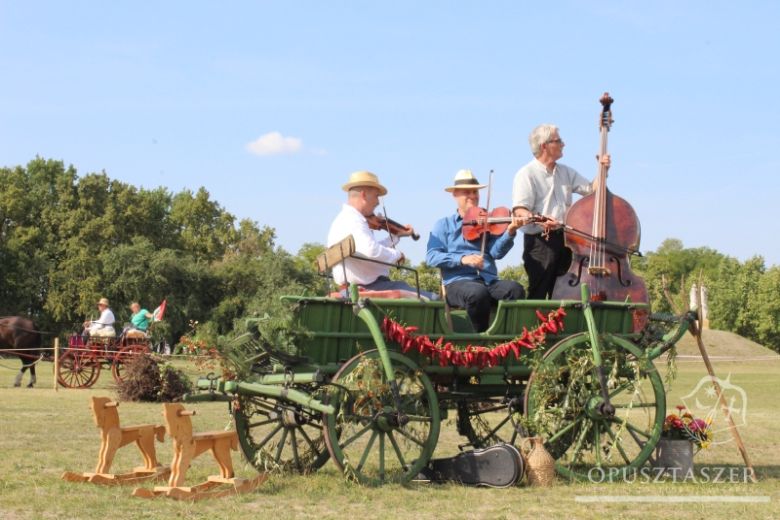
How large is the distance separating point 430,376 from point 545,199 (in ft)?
6.52

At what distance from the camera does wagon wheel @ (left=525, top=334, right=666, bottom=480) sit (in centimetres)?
871

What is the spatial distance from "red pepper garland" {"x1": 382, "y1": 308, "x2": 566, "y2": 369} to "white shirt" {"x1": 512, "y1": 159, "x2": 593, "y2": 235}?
111 centimetres

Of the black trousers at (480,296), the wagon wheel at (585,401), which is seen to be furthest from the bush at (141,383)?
the wagon wheel at (585,401)

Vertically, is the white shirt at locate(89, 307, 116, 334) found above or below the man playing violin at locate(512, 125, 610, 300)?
below

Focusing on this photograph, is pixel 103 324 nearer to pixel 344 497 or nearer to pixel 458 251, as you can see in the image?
pixel 458 251

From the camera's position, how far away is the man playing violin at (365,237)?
345 inches

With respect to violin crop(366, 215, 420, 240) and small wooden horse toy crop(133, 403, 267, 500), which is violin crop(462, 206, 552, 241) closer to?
violin crop(366, 215, 420, 240)

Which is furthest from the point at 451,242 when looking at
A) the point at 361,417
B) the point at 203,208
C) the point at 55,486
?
the point at 203,208

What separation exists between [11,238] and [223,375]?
49.4m

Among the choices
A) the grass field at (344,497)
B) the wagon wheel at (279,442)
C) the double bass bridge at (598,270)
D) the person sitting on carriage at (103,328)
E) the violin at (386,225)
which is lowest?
the grass field at (344,497)

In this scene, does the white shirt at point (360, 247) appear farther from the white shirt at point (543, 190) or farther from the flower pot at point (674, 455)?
the flower pot at point (674, 455)

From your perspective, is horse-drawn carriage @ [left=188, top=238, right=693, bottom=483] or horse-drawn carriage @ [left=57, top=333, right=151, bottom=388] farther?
horse-drawn carriage @ [left=57, top=333, right=151, bottom=388]

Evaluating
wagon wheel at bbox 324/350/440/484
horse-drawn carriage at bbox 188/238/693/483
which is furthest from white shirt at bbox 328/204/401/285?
wagon wheel at bbox 324/350/440/484

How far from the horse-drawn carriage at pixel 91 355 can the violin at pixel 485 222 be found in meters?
14.8
